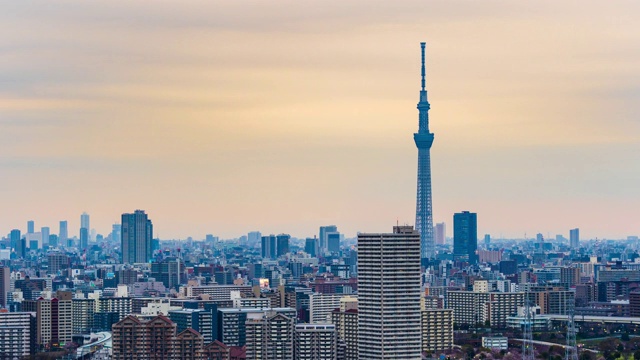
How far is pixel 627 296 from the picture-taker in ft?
267

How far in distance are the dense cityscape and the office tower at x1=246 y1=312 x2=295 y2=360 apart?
0.04 m

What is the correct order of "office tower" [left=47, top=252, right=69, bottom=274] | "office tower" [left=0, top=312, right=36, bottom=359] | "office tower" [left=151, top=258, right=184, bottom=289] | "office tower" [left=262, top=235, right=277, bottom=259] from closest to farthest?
"office tower" [left=0, top=312, right=36, bottom=359] < "office tower" [left=151, top=258, right=184, bottom=289] < "office tower" [left=47, top=252, right=69, bottom=274] < "office tower" [left=262, top=235, right=277, bottom=259]

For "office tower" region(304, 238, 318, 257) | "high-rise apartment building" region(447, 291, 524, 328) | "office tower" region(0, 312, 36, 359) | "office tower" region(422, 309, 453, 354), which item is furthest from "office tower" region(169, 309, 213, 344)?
"office tower" region(304, 238, 318, 257)

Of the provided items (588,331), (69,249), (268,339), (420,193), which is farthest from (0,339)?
(69,249)

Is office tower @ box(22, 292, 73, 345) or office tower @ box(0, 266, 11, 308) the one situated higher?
office tower @ box(0, 266, 11, 308)

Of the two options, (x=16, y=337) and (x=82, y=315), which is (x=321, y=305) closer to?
(x=82, y=315)

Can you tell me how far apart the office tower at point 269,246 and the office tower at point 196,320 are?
239 feet

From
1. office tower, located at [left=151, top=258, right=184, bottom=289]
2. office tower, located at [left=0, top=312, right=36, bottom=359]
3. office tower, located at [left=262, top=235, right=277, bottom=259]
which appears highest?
office tower, located at [left=262, top=235, right=277, bottom=259]

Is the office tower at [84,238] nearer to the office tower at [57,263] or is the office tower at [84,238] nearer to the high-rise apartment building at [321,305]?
the office tower at [57,263]

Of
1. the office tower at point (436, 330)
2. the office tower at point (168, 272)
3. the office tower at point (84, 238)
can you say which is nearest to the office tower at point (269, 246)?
the office tower at point (84, 238)

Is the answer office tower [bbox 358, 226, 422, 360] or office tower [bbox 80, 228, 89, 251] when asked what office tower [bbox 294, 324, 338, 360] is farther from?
office tower [bbox 80, 228, 89, 251]

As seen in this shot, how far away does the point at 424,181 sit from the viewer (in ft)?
430

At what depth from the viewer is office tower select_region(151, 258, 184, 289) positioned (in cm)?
9935

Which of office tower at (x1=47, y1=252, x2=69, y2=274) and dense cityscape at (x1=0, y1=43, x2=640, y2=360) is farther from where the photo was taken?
office tower at (x1=47, y1=252, x2=69, y2=274)
